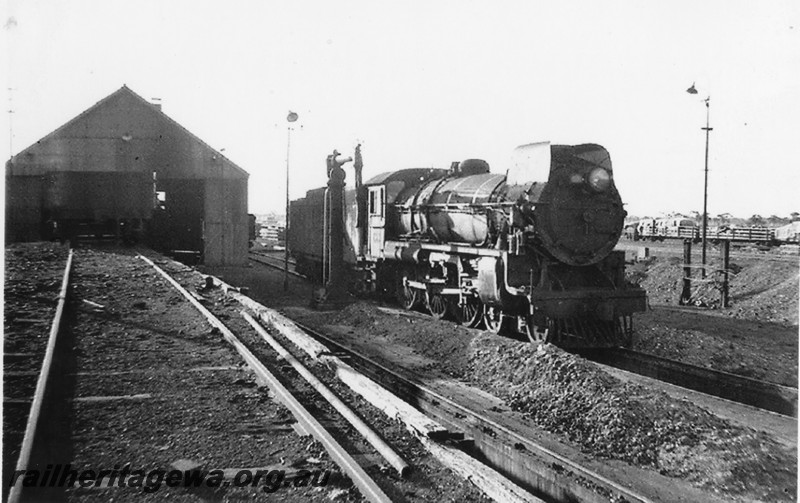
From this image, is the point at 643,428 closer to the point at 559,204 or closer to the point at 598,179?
the point at 559,204

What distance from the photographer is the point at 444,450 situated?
543cm

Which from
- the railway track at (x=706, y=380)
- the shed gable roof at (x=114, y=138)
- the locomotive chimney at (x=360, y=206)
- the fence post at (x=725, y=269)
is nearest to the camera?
the railway track at (x=706, y=380)

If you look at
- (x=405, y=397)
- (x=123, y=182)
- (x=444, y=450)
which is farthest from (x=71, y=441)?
(x=123, y=182)

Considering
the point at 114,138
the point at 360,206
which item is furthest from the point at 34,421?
the point at 114,138

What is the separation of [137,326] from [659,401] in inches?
308

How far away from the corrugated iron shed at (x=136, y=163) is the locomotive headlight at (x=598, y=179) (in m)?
18.6

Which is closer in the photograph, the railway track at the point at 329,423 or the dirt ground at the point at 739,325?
the railway track at the point at 329,423

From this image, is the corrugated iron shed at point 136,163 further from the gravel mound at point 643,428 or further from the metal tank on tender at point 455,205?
the gravel mound at point 643,428

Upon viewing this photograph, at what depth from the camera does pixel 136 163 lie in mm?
25484

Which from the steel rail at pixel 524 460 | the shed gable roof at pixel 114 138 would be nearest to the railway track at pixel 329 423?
the steel rail at pixel 524 460

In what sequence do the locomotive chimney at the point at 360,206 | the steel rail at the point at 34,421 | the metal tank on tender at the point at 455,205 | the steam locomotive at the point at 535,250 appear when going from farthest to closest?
the locomotive chimney at the point at 360,206, the metal tank on tender at the point at 455,205, the steam locomotive at the point at 535,250, the steel rail at the point at 34,421

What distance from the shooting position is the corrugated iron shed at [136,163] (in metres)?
24.6

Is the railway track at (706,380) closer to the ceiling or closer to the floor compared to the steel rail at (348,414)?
closer to the floor

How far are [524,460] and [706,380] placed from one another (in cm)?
479
